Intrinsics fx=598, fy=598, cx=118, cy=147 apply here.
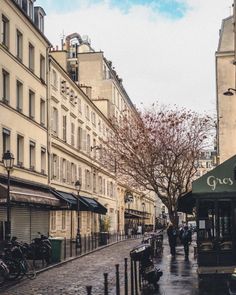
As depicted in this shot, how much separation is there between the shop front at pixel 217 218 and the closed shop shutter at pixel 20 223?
53.8 ft

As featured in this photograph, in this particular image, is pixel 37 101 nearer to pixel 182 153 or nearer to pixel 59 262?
pixel 182 153

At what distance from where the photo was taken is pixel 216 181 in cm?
1512

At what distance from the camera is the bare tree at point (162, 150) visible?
38.0 metres

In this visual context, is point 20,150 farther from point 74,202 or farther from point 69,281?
point 69,281

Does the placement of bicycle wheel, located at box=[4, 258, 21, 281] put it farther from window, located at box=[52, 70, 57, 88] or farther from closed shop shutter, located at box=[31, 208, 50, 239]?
window, located at box=[52, 70, 57, 88]

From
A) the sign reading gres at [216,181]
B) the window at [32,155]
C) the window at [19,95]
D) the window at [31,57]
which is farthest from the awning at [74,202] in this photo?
the sign reading gres at [216,181]

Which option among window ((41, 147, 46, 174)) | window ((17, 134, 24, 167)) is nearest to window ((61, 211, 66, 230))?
window ((41, 147, 46, 174))

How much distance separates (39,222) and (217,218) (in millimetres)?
21700

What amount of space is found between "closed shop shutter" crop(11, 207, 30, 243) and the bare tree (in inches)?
341

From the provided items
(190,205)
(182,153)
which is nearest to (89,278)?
(190,205)

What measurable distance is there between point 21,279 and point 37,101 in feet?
64.4

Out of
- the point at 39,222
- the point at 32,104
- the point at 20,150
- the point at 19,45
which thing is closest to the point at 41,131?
the point at 32,104

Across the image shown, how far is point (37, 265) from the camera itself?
76.5ft

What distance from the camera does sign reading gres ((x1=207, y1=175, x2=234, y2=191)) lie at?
15.1 meters
